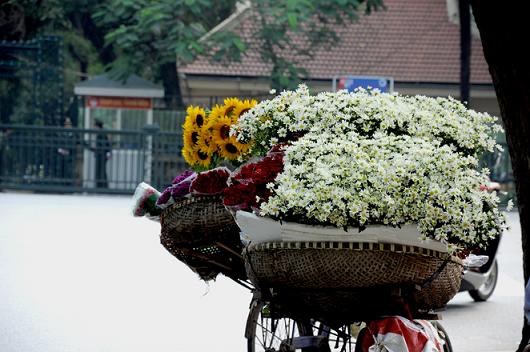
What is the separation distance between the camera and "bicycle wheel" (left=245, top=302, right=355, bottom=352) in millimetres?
5887

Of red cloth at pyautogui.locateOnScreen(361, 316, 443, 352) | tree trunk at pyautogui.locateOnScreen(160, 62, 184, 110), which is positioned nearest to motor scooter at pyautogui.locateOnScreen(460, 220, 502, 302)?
red cloth at pyautogui.locateOnScreen(361, 316, 443, 352)

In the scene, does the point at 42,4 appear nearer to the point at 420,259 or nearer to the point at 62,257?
the point at 62,257

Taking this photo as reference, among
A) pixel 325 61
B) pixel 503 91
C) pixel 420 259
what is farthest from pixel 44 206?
pixel 420 259

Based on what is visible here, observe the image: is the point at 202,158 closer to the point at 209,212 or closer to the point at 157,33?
the point at 209,212

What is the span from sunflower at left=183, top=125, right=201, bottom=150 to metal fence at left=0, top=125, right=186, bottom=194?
22.7 meters

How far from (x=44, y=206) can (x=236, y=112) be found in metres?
18.0

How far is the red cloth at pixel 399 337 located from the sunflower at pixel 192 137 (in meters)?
1.80

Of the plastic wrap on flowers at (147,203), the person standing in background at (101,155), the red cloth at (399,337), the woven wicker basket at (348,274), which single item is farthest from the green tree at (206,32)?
the red cloth at (399,337)

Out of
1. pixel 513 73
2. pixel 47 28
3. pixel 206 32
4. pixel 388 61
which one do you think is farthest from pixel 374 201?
pixel 47 28

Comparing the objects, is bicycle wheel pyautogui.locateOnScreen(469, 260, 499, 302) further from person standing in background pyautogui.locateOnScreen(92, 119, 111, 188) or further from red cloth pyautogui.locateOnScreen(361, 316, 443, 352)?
person standing in background pyautogui.locateOnScreen(92, 119, 111, 188)

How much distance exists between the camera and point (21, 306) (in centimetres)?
1141

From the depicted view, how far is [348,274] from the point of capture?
5.23 meters

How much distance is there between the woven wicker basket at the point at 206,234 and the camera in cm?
635

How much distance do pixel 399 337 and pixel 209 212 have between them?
1.46m
